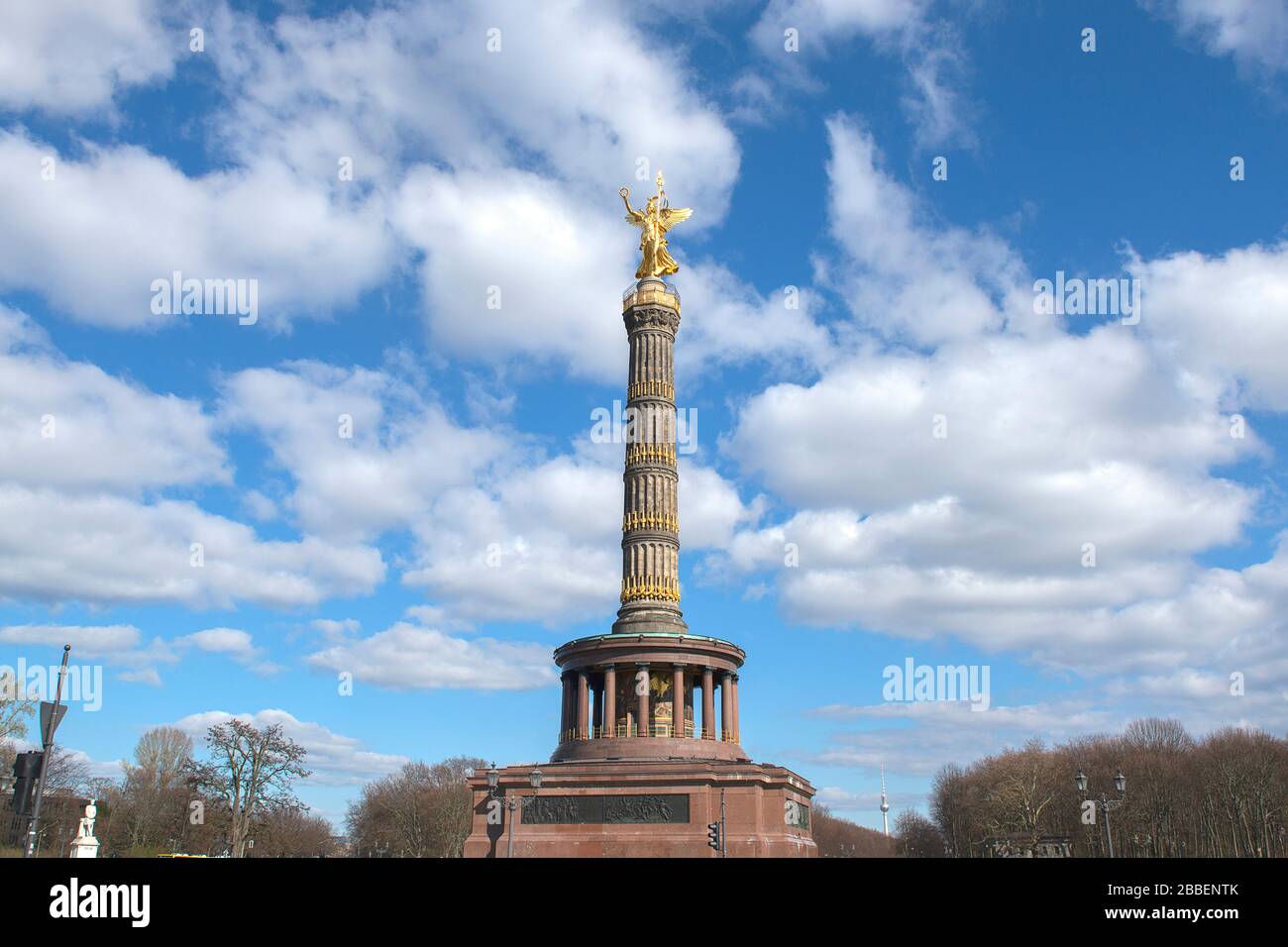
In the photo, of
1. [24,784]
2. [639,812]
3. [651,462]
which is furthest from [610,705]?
[24,784]

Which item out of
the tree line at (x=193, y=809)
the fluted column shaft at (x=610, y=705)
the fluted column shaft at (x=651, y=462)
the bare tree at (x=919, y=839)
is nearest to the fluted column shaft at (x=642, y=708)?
the fluted column shaft at (x=610, y=705)

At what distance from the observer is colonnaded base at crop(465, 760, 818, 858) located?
34.5m

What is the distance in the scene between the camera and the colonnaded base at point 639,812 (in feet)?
113

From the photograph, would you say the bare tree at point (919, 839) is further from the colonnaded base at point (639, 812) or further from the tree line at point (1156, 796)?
the colonnaded base at point (639, 812)

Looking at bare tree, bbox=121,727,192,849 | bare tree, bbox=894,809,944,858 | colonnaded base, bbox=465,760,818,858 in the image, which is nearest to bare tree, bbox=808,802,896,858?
bare tree, bbox=894,809,944,858

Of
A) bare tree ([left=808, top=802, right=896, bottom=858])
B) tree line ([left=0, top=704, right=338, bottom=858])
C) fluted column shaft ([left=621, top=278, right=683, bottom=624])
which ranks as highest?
fluted column shaft ([left=621, top=278, right=683, bottom=624])

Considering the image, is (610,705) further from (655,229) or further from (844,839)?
(844,839)

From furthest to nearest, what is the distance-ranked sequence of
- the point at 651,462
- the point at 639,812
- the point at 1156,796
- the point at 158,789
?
the point at 158,789 → the point at 1156,796 → the point at 651,462 → the point at 639,812

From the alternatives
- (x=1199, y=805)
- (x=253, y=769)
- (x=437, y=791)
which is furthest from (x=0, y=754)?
(x=1199, y=805)

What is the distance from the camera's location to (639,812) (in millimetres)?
35062

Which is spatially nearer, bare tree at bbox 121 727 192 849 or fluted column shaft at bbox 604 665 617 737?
fluted column shaft at bbox 604 665 617 737

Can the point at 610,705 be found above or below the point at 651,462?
below

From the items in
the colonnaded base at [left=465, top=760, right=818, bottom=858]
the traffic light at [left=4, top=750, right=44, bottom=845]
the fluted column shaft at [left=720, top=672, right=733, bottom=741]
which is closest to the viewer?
the traffic light at [left=4, top=750, right=44, bottom=845]

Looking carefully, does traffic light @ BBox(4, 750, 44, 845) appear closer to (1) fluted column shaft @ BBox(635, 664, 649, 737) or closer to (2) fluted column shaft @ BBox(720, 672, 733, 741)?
(1) fluted column shaft @ BBox(635, 664, 649, 737)
